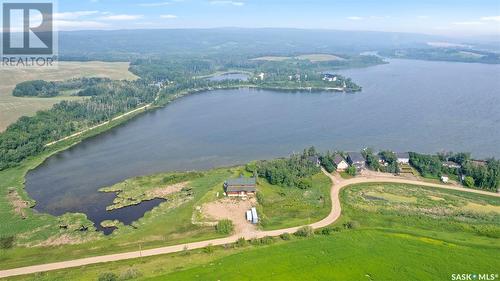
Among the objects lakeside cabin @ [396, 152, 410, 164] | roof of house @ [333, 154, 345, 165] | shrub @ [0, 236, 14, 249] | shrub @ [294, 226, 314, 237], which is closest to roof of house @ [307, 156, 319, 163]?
roof of house @ [333, 154, 345, 165]

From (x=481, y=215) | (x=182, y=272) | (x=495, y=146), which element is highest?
(x=495, y=146)

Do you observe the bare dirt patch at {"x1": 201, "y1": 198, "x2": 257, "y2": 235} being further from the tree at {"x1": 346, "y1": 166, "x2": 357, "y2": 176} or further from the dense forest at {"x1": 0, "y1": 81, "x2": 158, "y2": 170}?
the dense forest at {"x1": 0, "y1": 81, "x2": 158, "y2": 170}

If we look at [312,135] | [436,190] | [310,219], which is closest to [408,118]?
[312,135]

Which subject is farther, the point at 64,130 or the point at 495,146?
the point at 64,130

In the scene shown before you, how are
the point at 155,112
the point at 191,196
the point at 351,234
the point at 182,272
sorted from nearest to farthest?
the point at 182,272, the point at 351,234, the point at 191,196, the point at 155,112

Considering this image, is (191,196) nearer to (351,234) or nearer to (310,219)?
(310,219)
